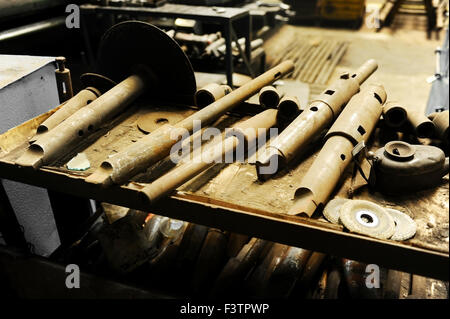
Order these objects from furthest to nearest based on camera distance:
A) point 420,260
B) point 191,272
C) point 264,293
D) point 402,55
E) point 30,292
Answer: point 402,55 < point 30,292 < point 191,272 < point 264,293 < point 420,260

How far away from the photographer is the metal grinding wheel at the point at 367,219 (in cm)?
118

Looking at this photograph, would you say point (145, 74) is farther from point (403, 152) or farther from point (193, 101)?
point (403, 152)

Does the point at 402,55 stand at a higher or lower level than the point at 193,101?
lower

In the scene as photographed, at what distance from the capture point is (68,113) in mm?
1824

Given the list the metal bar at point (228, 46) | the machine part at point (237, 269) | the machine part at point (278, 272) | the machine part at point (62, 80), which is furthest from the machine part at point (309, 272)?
the metal bar at point (228, 46)

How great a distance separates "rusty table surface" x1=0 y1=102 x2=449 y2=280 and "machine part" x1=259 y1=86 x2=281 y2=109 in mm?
352

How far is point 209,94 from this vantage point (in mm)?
1904

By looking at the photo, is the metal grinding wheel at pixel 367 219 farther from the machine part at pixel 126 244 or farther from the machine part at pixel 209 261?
the machine part at pixel 126 244

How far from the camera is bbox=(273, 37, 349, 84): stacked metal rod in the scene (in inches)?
220

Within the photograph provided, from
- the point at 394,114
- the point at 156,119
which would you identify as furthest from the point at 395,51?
the point at 156,119

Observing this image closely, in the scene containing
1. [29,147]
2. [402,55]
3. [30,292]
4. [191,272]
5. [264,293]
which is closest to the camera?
[29,147]
